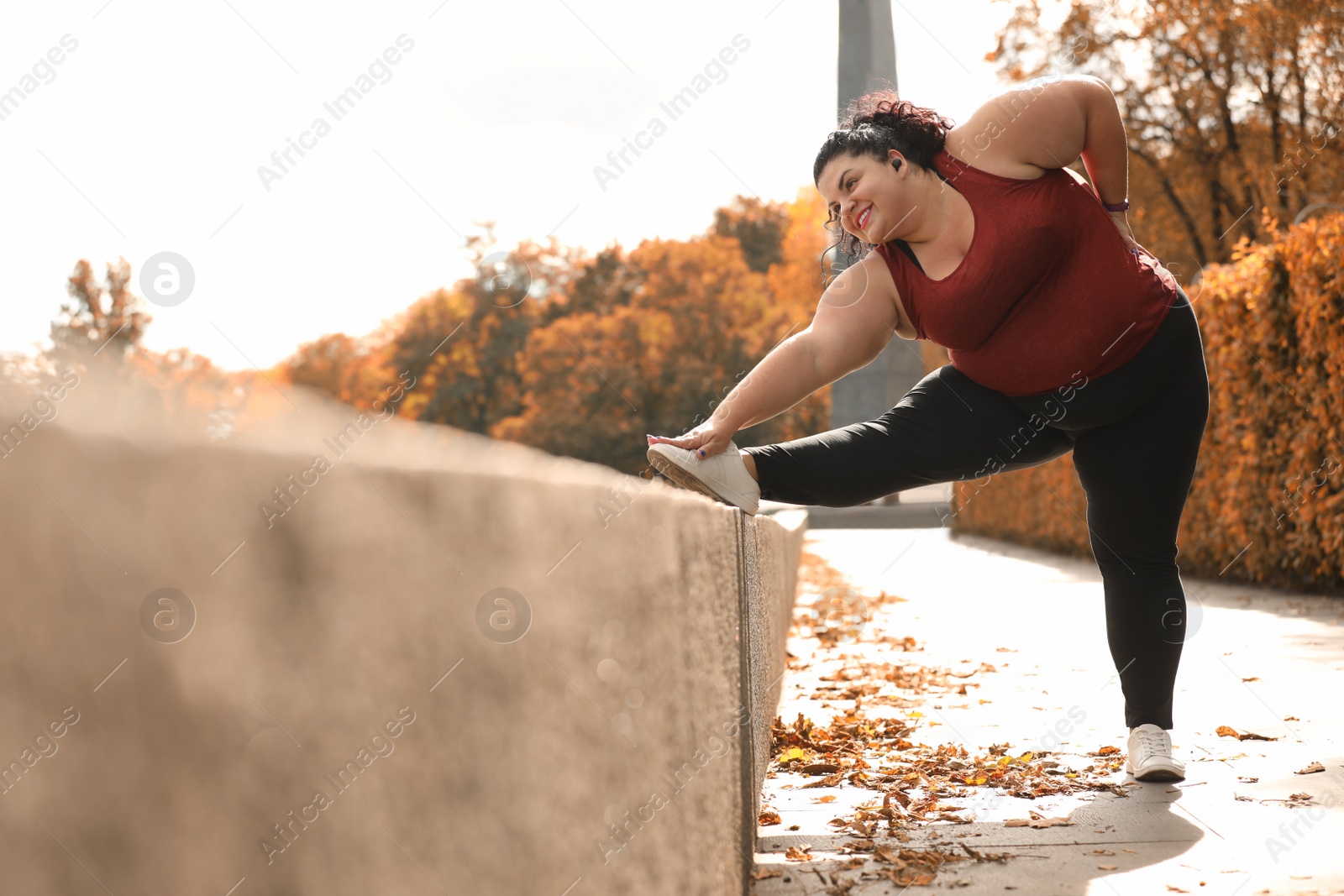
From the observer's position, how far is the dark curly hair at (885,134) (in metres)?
3.19

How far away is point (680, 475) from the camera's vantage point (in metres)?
2.74

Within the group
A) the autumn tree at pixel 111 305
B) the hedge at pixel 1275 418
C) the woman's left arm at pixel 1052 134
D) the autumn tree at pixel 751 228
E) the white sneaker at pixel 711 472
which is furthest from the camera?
the autumn tree at pixel 751 228

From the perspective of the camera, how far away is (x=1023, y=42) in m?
22.0

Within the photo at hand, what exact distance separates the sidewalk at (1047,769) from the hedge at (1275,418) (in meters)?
0.98

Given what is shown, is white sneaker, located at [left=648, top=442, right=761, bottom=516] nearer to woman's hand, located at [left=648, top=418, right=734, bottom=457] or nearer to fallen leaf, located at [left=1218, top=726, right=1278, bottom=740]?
woman's hand, located at [left=648, top=418, right=734, bottom=457]

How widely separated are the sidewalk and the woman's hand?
A: 0.97 metres

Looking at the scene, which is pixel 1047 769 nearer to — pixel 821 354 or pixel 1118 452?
pixel 1118 452

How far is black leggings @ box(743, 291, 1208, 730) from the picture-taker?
314 cm

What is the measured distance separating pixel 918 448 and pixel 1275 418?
654 cm

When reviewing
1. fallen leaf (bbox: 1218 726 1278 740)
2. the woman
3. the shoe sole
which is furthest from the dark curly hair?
fallen leaf (bbox: 1218 726 1278 740)

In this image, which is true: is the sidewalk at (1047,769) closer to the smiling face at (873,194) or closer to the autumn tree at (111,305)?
the smiling face at (873,194)

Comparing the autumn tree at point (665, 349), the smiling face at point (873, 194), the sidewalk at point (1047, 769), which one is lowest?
the sidewalk at point (1047, 769)

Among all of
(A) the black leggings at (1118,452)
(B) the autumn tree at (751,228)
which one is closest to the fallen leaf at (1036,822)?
(A) the black leggings at (1118,452)

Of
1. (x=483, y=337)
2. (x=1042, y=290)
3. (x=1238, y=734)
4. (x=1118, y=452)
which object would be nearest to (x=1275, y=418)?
(x=1238, y=734)
